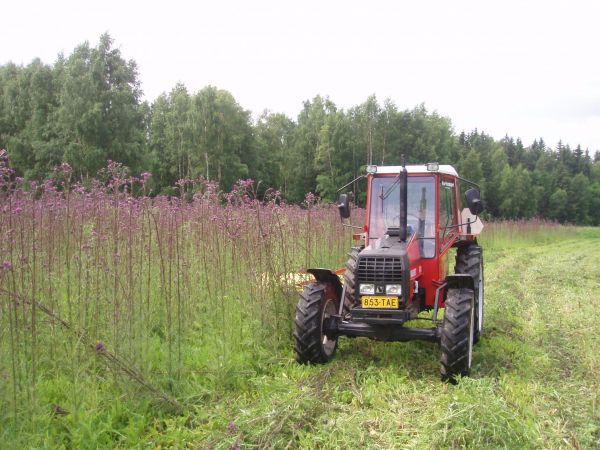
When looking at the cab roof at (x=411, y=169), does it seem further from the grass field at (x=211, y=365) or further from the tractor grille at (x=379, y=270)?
the grass field at (x=211, y=365)

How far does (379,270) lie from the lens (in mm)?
5297

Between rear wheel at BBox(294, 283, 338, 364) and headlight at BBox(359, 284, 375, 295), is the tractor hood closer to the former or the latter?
headlight at BBox(359, 284, 375, 295)

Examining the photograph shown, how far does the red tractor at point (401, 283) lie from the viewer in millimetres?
5207

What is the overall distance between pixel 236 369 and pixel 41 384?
1.69 metres

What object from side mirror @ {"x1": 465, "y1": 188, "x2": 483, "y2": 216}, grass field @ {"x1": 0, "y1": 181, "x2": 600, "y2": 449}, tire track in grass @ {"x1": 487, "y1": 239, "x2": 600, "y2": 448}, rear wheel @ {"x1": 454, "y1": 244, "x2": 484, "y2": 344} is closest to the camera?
grass field @ {"x1": 0, "y1": 181, "x2": 600, "y2": 449}

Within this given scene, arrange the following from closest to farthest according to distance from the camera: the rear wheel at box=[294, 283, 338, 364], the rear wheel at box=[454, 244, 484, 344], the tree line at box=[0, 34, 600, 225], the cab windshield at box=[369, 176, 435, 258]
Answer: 1. the rear wheel at box=[294, 283, 338, 364]
2. the cab windshield at box=[369, 176, 435, 258]
3. the rear wheel at box=[454, 244, 484, 344]
4. the tree line at box=[0, 34, 600, 225]

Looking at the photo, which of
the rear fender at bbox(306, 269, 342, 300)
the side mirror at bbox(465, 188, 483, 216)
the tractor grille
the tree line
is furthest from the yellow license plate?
the tree line

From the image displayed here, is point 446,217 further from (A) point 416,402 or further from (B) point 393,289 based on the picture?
(A) point 416,402

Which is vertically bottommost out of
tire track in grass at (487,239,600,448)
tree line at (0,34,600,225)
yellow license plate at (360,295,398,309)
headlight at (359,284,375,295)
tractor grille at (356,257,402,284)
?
tire track in grass at (487,239,600,448)

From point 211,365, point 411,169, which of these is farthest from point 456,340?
point 211,365

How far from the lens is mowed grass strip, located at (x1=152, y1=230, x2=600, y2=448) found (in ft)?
12.6

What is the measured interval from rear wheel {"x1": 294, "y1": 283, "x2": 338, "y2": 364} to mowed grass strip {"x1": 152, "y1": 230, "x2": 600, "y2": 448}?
148 millimetres

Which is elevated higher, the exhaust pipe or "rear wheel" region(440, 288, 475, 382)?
the exhaust pipe

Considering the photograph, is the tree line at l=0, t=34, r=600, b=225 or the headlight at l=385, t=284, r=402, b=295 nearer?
the headlight at l=385, t=284, r=402, b=295
